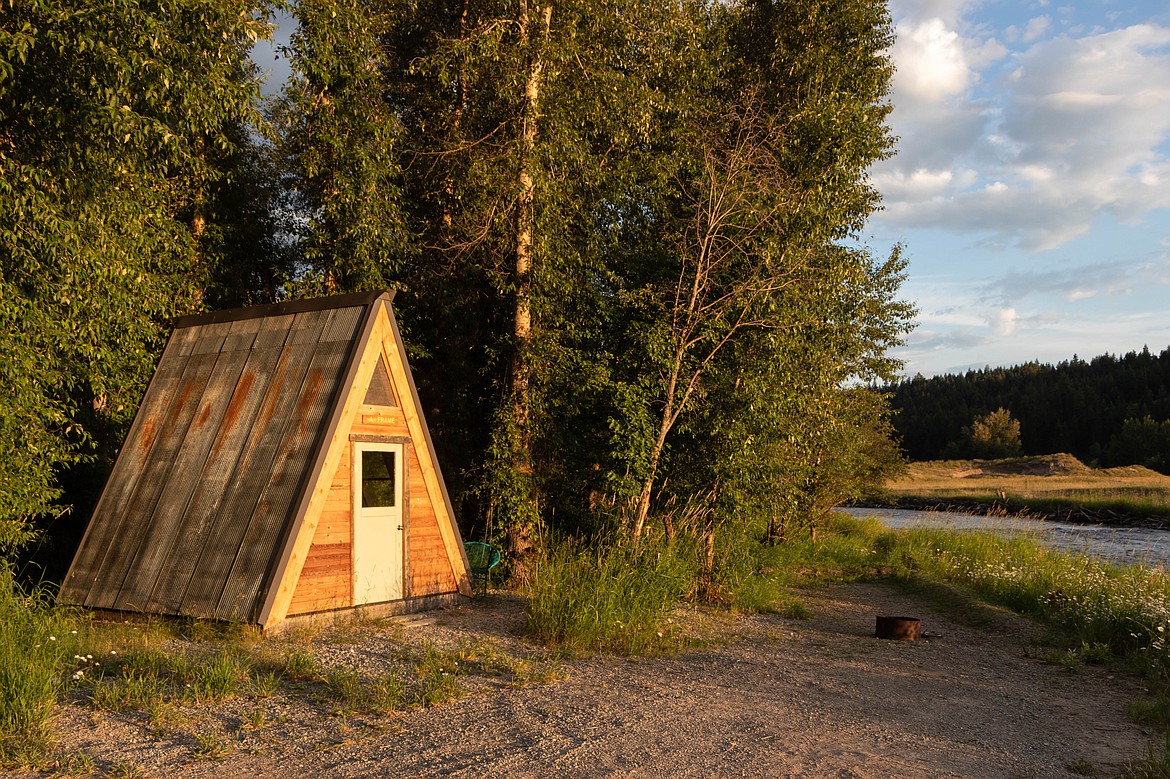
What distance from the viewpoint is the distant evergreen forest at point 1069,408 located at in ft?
243

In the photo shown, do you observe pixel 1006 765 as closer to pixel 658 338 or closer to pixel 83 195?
pixel 658 338

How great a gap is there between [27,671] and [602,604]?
472 centimetres

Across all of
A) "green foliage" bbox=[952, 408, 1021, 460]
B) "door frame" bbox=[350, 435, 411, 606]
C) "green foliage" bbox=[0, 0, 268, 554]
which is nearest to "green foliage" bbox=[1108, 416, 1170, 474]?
"green foliage" bbox=[952, 408, 1021, 460]

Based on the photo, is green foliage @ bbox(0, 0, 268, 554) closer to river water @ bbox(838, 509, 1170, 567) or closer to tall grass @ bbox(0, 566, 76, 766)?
tall grass @ bbox(0, 566, 76, 766)

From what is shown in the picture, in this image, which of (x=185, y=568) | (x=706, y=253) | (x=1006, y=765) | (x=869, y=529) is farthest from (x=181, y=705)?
(x=869, y=529)

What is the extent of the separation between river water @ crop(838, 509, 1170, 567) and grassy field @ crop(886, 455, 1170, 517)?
158 centimetres

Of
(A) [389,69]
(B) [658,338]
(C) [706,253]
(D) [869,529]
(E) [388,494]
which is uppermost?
(A) [389,69]

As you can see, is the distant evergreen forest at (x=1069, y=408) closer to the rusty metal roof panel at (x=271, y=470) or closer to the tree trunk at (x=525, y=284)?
the tree trunk at (x=525, y=284)

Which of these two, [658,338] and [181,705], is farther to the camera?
[658,338]

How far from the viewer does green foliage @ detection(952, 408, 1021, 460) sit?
76.8 metres

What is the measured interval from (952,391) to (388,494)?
367 feet

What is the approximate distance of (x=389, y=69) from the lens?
14922mm

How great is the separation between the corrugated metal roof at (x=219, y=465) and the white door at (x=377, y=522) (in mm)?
860

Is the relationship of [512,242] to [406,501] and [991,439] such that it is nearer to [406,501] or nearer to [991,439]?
[406,501]
